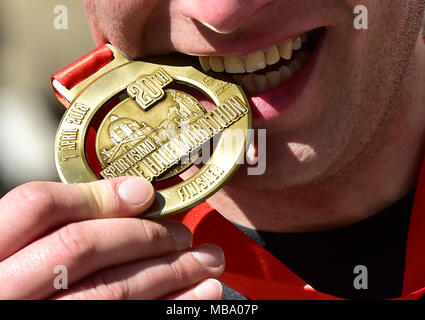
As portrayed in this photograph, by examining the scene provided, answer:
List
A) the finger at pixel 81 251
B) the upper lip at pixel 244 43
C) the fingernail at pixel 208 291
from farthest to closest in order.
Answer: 1. the upper lip at pixel 244 43
2. the fingernail at pixel 208 291
3. the finger at pixel 81 251

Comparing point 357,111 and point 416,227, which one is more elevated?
point 357,111

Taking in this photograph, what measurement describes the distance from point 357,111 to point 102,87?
102cm

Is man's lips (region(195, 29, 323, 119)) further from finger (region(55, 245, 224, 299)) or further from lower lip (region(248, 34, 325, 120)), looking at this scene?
finger (region(55, 245, 224, 299))

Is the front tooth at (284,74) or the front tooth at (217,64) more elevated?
the front tooth at (217,64)

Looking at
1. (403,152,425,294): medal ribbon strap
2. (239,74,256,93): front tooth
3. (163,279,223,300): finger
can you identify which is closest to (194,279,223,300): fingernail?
(163,279,223,300): finger

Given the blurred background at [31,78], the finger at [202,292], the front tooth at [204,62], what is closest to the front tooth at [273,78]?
the front tooth at [204,62]

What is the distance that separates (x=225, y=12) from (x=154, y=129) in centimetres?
52

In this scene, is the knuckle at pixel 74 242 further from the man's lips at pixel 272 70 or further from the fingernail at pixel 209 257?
the man's lips at pixel 272 70

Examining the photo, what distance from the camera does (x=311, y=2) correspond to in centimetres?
222

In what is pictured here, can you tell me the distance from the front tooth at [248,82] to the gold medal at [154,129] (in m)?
0.13

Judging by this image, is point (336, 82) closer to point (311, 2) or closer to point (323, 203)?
point (311, 2)

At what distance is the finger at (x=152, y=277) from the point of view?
1910mm

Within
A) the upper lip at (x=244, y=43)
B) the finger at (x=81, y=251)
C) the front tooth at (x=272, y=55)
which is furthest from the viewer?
the front tooth at (x=272, y=55)

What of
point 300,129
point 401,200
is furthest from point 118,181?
point 401,200
